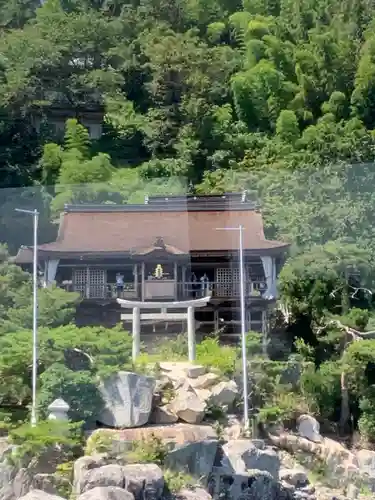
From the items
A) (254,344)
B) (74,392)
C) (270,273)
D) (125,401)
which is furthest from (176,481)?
(270,273)

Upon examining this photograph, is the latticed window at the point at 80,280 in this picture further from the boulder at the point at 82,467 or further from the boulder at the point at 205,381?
the boulder at the point at 82,467

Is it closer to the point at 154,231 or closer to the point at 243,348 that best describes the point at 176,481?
the point at 243,348

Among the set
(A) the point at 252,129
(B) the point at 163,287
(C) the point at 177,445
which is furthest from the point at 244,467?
(A) the point at 252,129

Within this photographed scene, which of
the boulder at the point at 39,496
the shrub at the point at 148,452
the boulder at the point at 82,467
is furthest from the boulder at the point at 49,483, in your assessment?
the shrub at the point at 148,452

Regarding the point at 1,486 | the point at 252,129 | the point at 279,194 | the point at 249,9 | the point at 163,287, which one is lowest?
the point at 1,486

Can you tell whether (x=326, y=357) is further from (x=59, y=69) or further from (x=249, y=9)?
(x=249, y=9)
